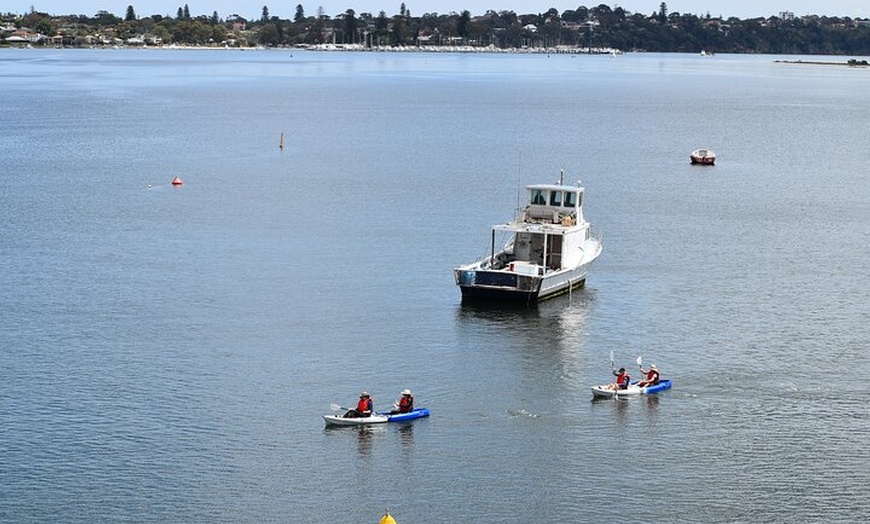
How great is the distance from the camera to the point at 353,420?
2208 inches

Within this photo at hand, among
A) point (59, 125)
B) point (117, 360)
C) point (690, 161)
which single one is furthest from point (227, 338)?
point (59, 125)

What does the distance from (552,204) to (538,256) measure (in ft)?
15.3

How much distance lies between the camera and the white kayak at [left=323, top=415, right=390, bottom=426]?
5606 cm

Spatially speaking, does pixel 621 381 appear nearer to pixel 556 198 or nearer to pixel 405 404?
pixel 405 404

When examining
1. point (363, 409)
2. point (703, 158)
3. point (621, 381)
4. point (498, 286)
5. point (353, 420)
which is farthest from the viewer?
point (703, 158)

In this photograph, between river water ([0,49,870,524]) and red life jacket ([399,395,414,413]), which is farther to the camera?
red life jacket ([399,395,414,413])

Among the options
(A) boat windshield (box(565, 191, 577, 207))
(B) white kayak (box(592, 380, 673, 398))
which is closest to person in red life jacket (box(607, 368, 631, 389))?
(B) white kayak (box(592, 380, 673, 398))

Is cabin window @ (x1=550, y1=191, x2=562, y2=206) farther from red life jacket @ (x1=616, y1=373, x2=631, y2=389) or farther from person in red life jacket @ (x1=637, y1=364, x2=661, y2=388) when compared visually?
red life jacket @ (x1=616, y1=373, x2=631, y2=389)

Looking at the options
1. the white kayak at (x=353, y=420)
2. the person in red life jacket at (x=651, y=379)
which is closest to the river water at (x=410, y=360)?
the white kayak at (x=353, y=420)

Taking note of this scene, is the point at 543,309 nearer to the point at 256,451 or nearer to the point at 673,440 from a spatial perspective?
the point at 673,440

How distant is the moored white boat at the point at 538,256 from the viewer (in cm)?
7619

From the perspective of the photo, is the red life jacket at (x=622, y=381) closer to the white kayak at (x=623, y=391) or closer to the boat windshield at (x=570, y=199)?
the white kayak at (x=623, y=391)

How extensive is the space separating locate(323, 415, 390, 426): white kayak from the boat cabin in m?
29.0

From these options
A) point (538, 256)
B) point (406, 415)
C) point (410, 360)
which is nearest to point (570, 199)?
point (538, 256)
